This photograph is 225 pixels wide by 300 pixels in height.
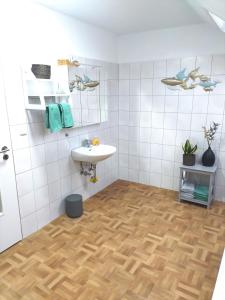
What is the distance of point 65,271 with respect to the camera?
190 centimetres

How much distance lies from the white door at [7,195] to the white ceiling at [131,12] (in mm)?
1032

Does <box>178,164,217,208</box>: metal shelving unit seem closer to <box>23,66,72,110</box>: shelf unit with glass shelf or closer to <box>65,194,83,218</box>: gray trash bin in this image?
<box>65,194,83,218</box>: gray trash bin

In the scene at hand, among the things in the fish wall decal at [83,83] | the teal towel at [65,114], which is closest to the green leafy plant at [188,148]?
the fish wall decal at [83,83]

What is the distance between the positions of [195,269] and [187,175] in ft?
4.93

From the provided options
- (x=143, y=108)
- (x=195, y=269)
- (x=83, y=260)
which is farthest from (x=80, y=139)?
(x=195, y=269)

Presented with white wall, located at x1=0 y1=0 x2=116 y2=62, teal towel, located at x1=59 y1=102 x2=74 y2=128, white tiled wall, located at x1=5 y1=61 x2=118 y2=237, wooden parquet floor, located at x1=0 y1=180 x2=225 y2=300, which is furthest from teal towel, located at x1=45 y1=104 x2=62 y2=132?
wooden parquet floor, located at x1=0 y1=180 x2=225 y2=300

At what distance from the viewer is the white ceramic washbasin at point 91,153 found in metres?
2.59

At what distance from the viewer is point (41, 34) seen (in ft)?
7.20

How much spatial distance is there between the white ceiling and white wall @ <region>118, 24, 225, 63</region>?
0.41 ft

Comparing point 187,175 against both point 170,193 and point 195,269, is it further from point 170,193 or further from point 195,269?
point 195,269

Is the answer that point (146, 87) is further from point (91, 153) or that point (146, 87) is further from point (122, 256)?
point (122, 256)

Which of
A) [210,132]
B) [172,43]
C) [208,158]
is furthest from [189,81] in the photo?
[208,158]

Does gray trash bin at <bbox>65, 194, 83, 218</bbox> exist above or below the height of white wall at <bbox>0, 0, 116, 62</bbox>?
below

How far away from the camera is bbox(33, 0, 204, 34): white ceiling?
81.8 inches
